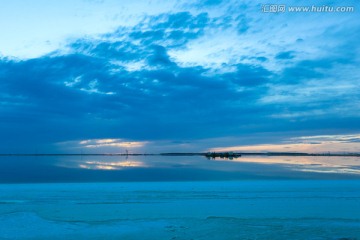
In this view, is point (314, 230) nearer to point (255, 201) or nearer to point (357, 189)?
point (255, 201)

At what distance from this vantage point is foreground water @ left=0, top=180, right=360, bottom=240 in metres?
9.85

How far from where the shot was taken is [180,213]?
12.3 m

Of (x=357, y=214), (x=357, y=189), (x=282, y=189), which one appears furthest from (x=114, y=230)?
(x=357, y=189)

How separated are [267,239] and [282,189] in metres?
9.16

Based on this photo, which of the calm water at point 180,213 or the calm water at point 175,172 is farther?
the calm water at point 175,172

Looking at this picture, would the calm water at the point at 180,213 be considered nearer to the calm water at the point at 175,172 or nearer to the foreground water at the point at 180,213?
the foreground water at the point at 180,213

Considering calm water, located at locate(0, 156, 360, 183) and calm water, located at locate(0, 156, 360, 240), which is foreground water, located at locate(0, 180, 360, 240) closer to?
calm water, located at locate(0, 156, 360, 240)

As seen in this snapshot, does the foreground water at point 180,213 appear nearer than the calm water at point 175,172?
Yes

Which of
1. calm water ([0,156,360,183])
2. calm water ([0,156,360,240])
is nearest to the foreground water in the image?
Result: calm water ([0,156,360,240])

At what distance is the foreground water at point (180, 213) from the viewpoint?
388 inches

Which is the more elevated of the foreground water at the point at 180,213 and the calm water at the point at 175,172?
the calm water at the point at 175,172

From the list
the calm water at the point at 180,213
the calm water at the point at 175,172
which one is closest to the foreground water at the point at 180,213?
the calm water at the point at 180,213

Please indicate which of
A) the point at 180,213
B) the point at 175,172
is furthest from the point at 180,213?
the point at 175,172

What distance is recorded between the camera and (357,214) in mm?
12008
